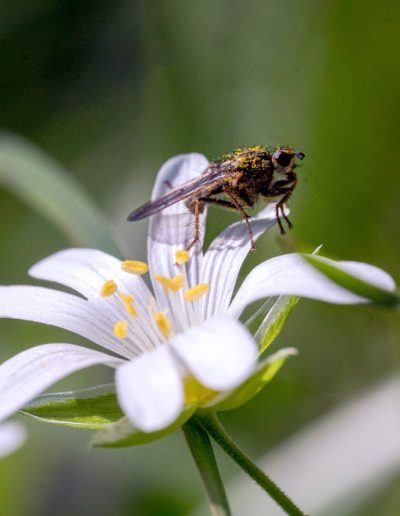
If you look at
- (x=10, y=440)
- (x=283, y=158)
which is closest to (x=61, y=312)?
(x=10, y=440)

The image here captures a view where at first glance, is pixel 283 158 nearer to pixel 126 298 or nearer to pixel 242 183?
pixel 242 183

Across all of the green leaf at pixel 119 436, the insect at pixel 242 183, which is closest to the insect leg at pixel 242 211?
the insect at pixel 242 183

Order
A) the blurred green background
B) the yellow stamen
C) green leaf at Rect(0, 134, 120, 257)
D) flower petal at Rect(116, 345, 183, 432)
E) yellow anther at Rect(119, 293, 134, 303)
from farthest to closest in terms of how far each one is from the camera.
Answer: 1. the blurred green background
2. green leaf at Rect(0, 134, 120, 257)
3. yellow anther at Rect(119, 293, 134, 303)
4. the yellow stamen
5. flower petal at Rect(116, 345, 183, 432)

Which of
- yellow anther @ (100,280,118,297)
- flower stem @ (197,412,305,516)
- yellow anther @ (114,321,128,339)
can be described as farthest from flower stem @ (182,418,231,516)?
yellow anther @ (100,280,118,297)

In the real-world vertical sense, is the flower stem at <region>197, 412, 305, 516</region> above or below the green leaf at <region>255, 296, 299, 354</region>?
below

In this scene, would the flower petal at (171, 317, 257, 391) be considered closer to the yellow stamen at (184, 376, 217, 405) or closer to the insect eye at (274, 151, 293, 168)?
the yellow stamen at (184, 376, 217, 405)
